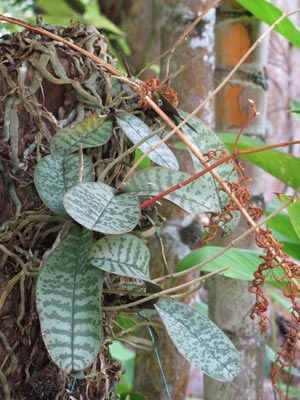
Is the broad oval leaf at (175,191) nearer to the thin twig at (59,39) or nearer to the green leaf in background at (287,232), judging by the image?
the thin twig at (59,39)

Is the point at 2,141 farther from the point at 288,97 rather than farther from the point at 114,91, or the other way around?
the point at 288,97

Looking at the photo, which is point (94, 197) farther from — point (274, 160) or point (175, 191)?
point (274, 160)

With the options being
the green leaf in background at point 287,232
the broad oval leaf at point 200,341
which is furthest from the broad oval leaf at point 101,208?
the green leaf in background at point 287,232

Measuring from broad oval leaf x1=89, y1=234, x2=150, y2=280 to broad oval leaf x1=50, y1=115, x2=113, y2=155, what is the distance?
118 millimetres

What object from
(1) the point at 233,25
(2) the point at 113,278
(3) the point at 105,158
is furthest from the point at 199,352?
(1) the point at 233,25

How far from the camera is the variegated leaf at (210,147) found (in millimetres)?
739

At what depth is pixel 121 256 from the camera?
62cm

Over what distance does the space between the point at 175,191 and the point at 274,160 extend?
1.16ft

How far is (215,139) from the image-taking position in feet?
2.55

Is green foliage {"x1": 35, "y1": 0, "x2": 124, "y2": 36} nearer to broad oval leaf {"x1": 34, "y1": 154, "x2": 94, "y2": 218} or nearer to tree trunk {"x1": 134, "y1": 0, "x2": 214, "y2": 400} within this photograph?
tree trunk {"x1": 134, "y1": 0, "x2": 214, "y2": 400}

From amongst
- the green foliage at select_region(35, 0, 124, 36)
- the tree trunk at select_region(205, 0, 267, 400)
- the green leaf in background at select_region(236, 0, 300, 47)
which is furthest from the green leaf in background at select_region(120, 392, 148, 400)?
the green foliage at select_region(35, 0, 124, 36)

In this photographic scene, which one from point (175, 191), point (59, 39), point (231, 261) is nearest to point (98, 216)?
point (175, 191)

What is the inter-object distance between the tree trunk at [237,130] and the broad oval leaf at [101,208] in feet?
1.65

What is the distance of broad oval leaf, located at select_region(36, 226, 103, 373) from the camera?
0.55m
